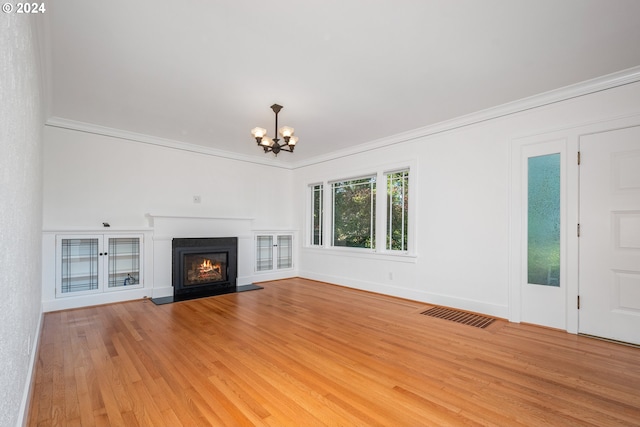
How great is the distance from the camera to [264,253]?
21.6 ft

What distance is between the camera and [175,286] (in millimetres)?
5039

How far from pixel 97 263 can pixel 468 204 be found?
543cm

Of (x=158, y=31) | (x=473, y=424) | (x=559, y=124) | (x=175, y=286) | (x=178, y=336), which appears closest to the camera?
(x=473, y=424)

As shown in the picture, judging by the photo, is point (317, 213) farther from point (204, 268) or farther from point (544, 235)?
point (544, 235)

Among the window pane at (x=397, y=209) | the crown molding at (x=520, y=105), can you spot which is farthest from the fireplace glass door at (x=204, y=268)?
the crown molding at (x=520, y=105)

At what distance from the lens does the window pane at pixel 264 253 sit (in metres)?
6.46

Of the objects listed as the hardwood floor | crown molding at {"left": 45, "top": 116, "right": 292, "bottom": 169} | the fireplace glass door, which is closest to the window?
crown molding at {"left": 45, "top": 116, "right": 292, "bottom": 169}

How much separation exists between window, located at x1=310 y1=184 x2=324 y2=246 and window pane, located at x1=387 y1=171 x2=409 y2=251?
1.79m

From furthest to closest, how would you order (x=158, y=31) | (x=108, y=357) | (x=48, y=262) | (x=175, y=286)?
(x=175, y=286) < (x=48, y=262) < (x=108, y=357) < (x=158, y=31)

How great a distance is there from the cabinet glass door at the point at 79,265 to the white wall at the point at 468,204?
14.3 ft

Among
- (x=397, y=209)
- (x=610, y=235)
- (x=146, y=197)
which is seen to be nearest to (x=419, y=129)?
(x=397, y=209)

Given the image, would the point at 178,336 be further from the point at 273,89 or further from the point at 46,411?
the point at 273,89

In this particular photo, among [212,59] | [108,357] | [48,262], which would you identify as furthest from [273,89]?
[48,262]

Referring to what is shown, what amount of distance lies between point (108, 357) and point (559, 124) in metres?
5.27
